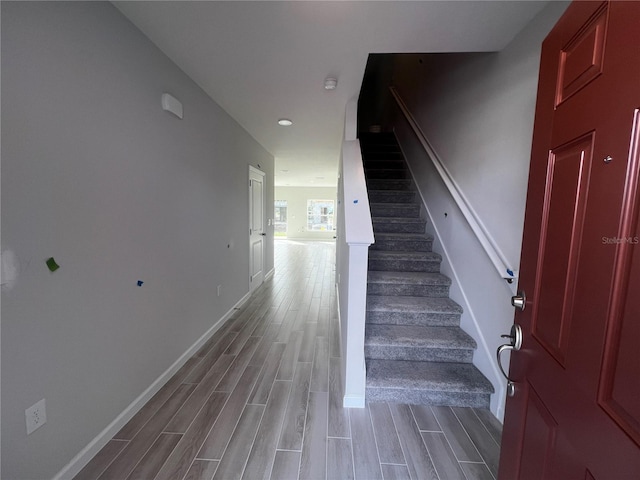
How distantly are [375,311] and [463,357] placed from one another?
737mm

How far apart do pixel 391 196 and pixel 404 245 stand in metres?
0.83

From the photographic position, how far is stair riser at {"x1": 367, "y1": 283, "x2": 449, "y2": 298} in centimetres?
247

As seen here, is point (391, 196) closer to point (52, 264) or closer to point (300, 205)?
point (52, 264)

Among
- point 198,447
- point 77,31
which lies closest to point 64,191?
point 77,31

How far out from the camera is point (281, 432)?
160 centimetres

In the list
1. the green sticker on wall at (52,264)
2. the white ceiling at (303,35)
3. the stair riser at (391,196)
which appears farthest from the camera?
the stair riser at (391,196)

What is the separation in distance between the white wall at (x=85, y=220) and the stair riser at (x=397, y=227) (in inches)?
81.3

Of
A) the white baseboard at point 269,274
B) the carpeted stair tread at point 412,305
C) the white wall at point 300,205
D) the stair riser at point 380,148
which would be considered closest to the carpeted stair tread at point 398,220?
the carpeted stair tread at point 412,305

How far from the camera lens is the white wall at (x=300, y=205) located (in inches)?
479

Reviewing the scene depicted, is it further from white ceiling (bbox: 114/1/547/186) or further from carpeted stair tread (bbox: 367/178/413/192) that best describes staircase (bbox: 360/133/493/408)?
white ceiling (bbox: 114/1/547/186)

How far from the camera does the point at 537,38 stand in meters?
1.46

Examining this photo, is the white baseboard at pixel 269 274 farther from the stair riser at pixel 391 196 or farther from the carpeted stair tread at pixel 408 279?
the carpeted stair tread at pixel 408 279

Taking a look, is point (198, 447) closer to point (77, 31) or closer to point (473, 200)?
point (77, 31)

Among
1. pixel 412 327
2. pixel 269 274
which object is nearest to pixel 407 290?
pixel 412 327
